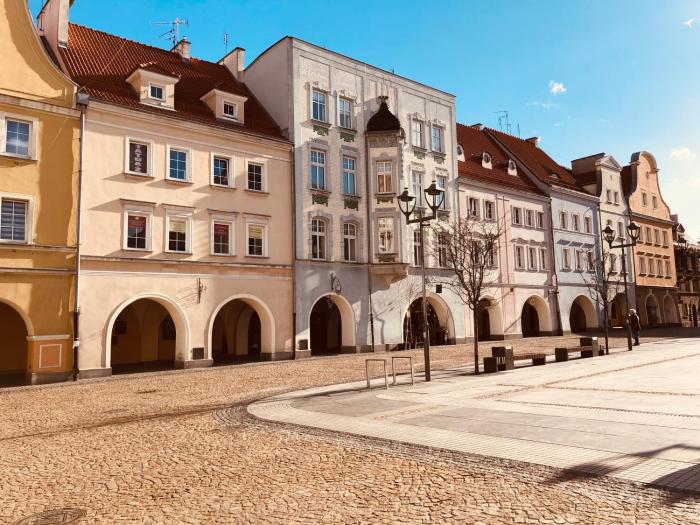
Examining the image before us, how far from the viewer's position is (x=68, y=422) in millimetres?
11672

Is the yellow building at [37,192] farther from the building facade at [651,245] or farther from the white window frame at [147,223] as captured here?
the building facade at [651,245]

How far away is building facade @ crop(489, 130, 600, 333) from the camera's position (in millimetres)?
43031

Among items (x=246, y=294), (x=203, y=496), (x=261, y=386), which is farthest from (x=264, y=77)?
(x=203, y=496)

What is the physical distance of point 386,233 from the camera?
31406mm

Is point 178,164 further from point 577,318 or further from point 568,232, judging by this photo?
point 577,318

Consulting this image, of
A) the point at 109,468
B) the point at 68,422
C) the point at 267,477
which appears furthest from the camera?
the point at 68,422

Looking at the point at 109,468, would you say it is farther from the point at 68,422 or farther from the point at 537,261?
the point at 537,261

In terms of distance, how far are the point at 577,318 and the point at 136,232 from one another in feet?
126

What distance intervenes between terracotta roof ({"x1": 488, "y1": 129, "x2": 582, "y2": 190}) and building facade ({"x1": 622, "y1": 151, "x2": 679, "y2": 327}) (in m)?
7.73

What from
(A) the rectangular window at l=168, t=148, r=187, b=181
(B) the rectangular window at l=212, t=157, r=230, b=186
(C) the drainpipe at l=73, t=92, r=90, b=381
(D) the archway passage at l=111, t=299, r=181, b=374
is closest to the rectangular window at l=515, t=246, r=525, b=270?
(B) the rectangular window at l=212, t=157, r=230, b=186

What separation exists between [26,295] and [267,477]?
16598 millimetres

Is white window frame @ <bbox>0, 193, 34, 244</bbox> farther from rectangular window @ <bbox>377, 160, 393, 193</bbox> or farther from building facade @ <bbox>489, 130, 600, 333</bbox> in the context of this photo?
building facade @ <bbox>489, 130, 600, 333</bbox>

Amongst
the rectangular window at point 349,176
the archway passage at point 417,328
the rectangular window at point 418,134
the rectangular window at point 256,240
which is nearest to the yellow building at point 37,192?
the rectangular window at point 256,240

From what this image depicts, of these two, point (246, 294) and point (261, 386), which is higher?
point (246, 294)
